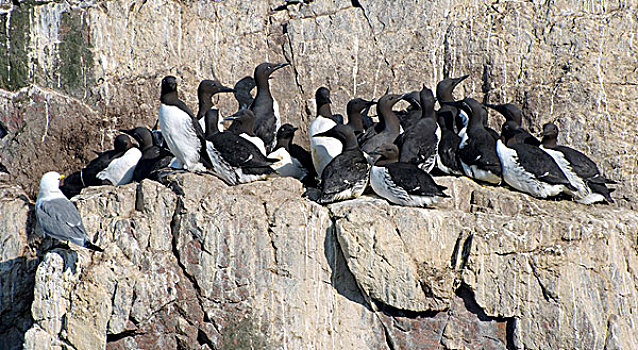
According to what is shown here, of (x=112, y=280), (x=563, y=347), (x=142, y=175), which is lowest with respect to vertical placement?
(x=563, y=347)

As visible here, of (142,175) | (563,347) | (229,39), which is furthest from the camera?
(229,39)

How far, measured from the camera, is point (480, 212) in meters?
8.19

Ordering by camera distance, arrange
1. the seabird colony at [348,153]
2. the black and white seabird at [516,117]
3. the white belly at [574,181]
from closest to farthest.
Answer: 1. the seabird colony at [348,153]
2. the white belly at [574,181]
3. the black and white seabird at [516,117]

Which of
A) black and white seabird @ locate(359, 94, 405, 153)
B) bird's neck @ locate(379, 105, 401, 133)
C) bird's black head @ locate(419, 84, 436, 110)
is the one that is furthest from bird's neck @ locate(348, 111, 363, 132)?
bird's black head @ locate(419, 84, 436, 110)

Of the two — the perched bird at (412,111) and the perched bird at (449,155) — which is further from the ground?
the perched bird at (412,111)

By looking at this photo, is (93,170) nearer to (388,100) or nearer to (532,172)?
(388,100)

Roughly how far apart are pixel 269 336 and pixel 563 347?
256 cm

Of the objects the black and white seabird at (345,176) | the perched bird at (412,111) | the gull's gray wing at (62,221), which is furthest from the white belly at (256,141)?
the gull's gray wing at (62,221)

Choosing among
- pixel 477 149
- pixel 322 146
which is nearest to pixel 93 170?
pixel 322 146

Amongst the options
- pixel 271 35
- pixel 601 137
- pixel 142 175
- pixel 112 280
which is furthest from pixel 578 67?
pixel 112 280

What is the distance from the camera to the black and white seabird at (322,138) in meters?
9.20

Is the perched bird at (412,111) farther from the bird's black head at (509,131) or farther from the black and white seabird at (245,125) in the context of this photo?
the black and white seabird at (245,125)

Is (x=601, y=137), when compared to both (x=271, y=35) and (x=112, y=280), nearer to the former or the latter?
(x=271, y=35)

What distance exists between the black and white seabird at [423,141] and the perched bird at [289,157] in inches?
46.7
